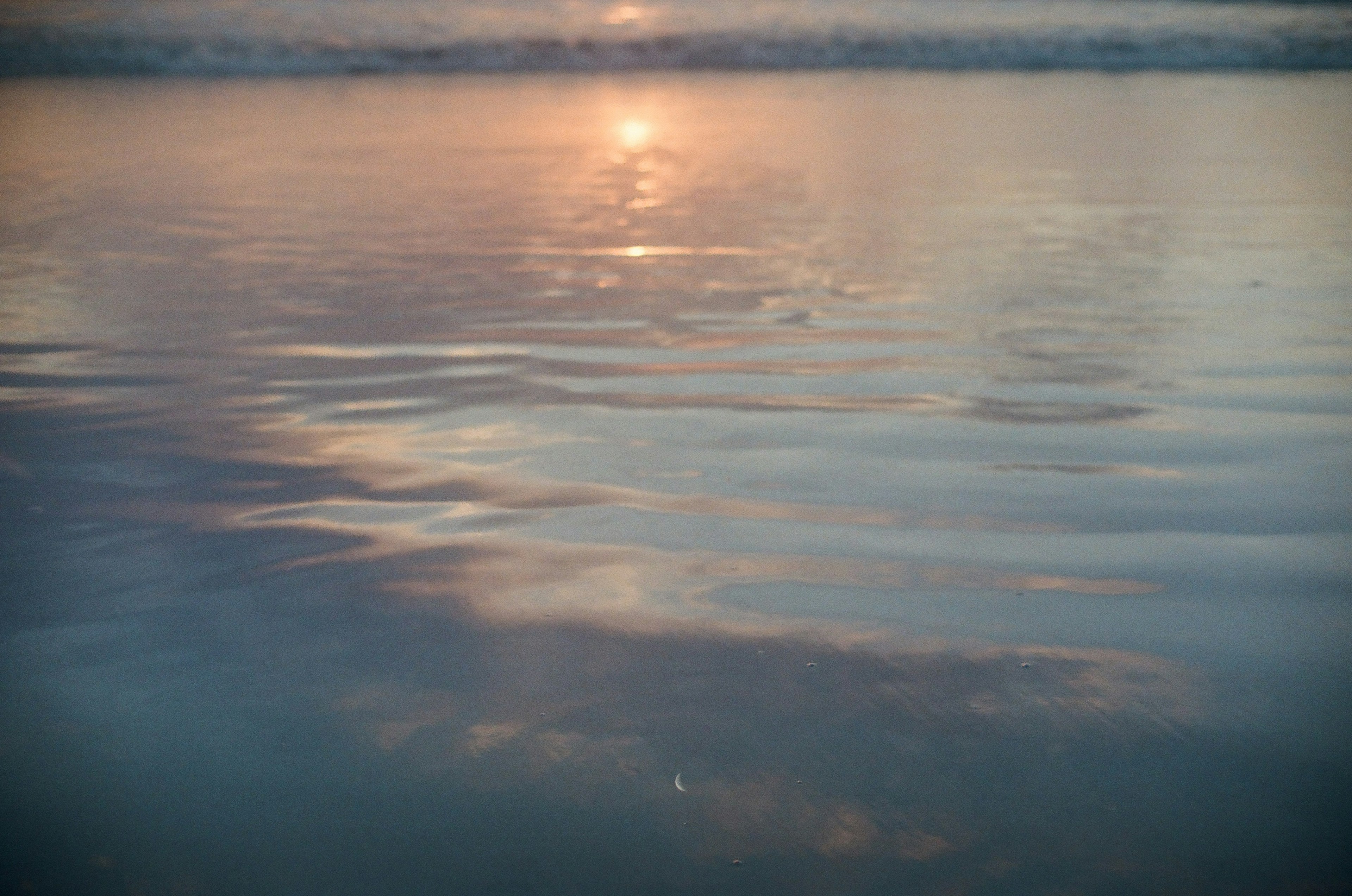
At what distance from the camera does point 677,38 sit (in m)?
12.6

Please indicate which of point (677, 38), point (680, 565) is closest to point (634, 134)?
point (680, 565)

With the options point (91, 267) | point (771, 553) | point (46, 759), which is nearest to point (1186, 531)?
point (771, 553)

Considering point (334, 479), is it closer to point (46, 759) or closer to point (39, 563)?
point (39, 563)

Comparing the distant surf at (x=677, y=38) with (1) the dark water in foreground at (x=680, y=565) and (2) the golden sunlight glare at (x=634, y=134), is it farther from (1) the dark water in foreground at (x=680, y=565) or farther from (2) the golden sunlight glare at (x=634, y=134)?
(1) the dark water in foreground at (x=680, y=565)

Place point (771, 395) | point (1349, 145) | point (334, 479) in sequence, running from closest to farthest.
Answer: point (334, 479) → point (771, 395) → point (1349, 145)

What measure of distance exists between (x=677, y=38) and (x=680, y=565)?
39.9 ft

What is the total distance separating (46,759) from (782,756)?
0.68 metres

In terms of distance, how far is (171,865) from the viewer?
91cm

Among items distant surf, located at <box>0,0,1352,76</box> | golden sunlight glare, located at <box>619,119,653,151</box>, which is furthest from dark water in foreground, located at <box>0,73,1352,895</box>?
distant surf, located at <box>0,0,1352,76</box>

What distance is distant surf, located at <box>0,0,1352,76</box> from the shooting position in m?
11.6

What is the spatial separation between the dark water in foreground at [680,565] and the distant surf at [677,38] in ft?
29.6

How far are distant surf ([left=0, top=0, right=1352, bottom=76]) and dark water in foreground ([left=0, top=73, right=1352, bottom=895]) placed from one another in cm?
904

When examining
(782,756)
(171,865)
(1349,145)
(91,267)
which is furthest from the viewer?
(1349,145)

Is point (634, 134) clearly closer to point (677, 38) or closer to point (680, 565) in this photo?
point (680, 565)
